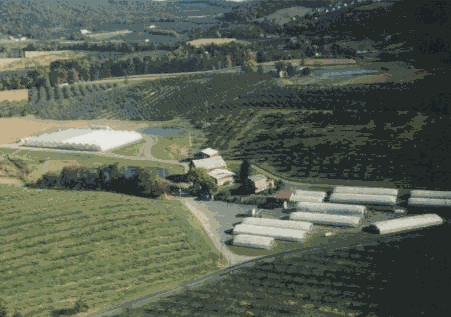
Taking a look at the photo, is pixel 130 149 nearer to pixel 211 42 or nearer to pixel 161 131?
pixel 161 131

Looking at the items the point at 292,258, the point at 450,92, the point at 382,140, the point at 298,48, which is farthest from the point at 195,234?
the point at 298,48

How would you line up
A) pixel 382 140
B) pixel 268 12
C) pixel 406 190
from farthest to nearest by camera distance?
pixel 268 12 < pixel 382 140 < pixel 406 190

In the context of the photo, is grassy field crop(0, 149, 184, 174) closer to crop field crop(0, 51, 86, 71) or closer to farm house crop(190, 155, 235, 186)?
farm house crop(190, 155, 235, 186)

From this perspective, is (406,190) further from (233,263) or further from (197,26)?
(197,26)

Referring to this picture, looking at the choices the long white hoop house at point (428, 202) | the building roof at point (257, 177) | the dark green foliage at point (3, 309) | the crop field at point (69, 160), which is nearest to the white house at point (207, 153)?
the crop field at point (69, 160)

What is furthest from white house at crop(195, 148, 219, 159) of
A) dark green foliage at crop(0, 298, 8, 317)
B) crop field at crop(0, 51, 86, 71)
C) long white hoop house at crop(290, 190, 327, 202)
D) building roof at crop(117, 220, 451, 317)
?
crop field at crop(0, 51, 86, 71)

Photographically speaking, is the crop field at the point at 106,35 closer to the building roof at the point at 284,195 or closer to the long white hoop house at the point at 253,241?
the building roof at the point at 284,195
